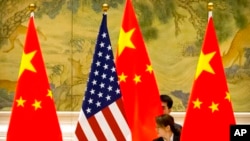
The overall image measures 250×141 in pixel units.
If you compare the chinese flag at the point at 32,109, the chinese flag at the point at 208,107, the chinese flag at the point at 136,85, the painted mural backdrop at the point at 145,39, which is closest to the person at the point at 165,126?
the chinese flag at the point at 208,107

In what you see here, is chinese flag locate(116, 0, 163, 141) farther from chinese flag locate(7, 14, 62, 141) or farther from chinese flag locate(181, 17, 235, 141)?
chinese flag locate(7, 14, 62, 141)

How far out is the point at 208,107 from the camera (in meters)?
7.99

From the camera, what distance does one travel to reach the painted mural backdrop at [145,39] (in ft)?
36.9

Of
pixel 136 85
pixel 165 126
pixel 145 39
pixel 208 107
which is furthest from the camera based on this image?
pixel 145 39

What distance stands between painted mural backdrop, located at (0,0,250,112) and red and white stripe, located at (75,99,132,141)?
3.48 m

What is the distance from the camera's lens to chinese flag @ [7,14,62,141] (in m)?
7.86

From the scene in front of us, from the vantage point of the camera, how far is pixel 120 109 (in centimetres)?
781

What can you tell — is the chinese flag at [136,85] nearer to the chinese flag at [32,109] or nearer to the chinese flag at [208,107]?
the chinese flag at [208,107]

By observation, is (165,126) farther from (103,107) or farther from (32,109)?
(32,109)

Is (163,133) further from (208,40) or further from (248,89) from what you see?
(248,89)

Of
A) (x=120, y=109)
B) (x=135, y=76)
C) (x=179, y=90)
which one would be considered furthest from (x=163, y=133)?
(x=179, y=90)

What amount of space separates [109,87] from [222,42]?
12.6 feet

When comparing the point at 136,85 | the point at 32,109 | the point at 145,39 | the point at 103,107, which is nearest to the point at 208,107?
the point at 136,85

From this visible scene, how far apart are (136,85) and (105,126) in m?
1.13
